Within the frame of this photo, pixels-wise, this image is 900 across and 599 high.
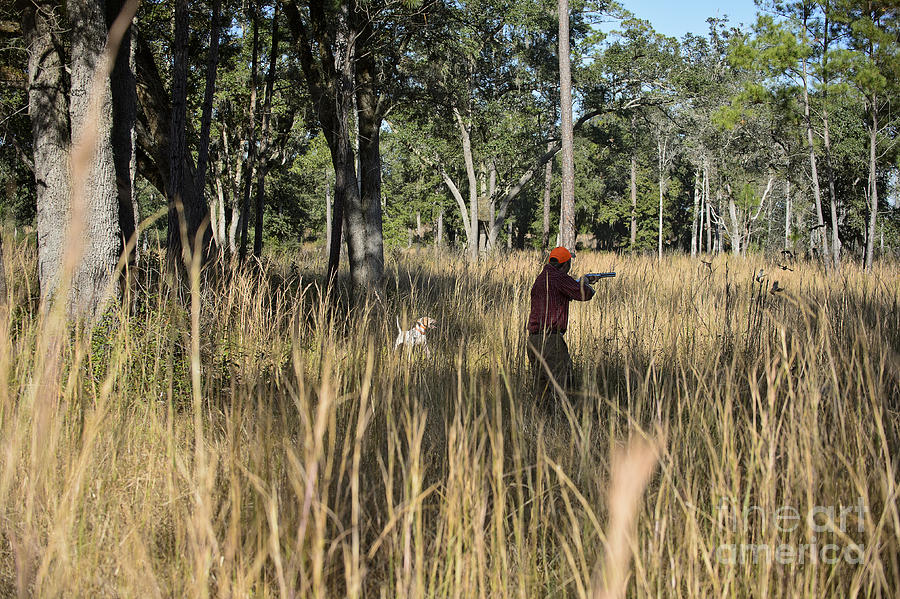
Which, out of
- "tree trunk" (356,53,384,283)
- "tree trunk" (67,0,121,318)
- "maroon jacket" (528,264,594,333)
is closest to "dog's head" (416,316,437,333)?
"maroon jacket" (528,264,594,333)

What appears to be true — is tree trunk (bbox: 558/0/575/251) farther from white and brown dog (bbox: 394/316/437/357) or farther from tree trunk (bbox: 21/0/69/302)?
tree trunk (bbox: 21/0/69/302)

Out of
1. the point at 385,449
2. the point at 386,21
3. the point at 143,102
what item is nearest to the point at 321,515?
the point at 385,449

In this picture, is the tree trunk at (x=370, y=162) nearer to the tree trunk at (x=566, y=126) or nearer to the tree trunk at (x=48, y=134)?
the tree trunk at (x=48, y=134)

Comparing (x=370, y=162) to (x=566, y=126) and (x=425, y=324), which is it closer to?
(x=425, y=324)

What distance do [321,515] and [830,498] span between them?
1.60 meters

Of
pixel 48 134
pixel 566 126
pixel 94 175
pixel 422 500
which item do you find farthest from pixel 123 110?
pixel 566 126

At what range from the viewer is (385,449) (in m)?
2.61

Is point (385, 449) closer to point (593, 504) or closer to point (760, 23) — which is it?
point (593, 504)

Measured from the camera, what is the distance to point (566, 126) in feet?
38.3

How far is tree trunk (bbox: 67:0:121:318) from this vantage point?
4152mm
